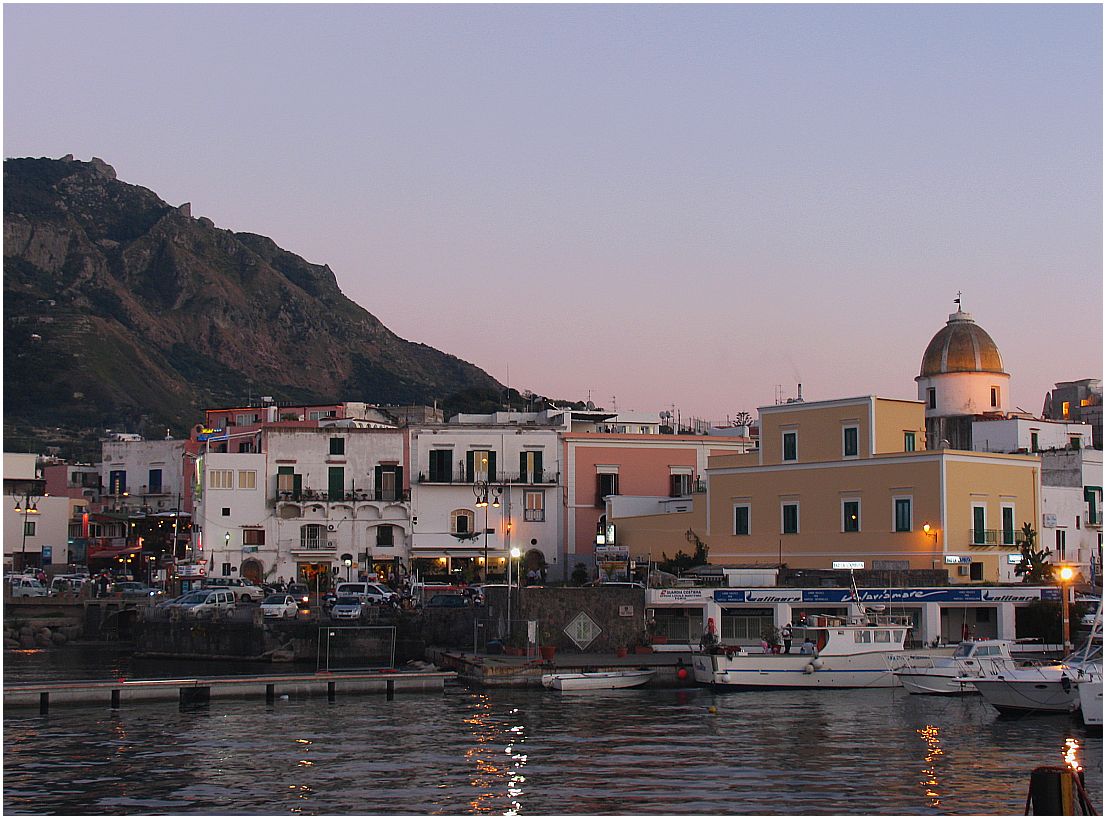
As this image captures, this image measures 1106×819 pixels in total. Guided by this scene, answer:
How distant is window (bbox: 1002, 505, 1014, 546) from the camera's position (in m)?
50.7

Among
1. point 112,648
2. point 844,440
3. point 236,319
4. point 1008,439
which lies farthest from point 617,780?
point 236,319

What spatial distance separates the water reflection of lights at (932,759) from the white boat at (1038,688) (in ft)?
7.86

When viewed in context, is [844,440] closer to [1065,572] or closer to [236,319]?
[1065,572]

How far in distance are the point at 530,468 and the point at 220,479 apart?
1446cm

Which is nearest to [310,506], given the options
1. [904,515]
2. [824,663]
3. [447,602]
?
[447,602]

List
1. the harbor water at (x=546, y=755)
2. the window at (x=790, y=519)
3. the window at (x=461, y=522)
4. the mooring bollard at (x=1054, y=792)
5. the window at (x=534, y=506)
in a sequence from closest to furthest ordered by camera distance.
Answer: the mooring bollard at (x=1054, y=792)
the harbor water at (x=546, y=755)
the window at (x=790, y=519)
the window at (x=534, y=506)
the window at (x=461, y=522)

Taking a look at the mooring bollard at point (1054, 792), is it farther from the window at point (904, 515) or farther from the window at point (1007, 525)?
the window at point (1007, 525)

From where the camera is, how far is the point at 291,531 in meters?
65.8

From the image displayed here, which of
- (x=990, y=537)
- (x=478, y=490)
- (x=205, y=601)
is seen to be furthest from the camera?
(x=478, y=490)

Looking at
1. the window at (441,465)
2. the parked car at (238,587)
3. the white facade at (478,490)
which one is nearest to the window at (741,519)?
the white facade at (478,490)

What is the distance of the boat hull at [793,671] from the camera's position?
39438 millimetres

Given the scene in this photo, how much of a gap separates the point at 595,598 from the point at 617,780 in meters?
20.5

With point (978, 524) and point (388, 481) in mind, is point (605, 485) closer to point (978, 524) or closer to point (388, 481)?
point (388, 481)

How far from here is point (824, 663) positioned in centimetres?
4009
